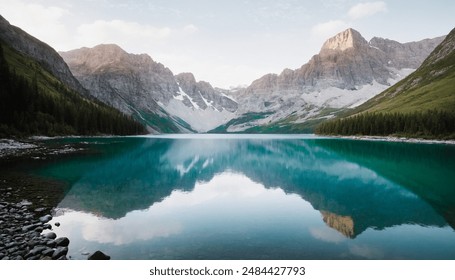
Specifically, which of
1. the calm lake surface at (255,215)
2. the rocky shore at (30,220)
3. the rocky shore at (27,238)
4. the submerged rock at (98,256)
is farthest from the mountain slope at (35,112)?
the submerged rock at (98,256)

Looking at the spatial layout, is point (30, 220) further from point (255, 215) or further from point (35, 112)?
point (35, 112)

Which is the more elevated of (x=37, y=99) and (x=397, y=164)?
(x=37, y=99)

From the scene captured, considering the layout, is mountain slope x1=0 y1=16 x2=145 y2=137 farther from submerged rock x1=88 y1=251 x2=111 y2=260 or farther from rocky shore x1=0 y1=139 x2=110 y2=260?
submerged rock x1=88 y1=251 x2=111 y2=260

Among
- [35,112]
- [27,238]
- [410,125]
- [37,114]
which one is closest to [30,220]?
[27,238]

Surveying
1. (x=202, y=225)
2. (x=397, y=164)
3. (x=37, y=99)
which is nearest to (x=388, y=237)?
(x=202, y=225)

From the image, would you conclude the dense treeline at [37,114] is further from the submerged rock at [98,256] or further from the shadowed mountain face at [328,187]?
the submerged rock at [98,256]
